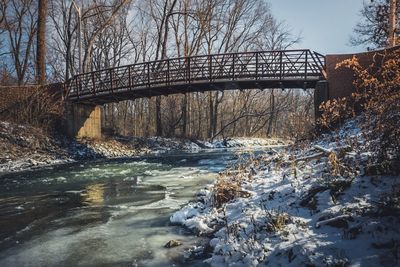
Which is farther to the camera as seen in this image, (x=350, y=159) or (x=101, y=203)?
(x=101, y=203)

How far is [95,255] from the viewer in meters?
5.75

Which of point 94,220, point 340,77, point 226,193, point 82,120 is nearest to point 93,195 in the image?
point 94,220

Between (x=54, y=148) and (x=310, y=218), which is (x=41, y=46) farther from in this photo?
(x=310, y=218)

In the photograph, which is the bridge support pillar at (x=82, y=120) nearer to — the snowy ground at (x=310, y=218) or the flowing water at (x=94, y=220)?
the flowing water at (x=94, y=220)

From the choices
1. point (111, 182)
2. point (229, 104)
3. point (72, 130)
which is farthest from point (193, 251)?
point (229, 104)

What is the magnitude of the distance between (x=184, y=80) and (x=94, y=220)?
17054 millimetres

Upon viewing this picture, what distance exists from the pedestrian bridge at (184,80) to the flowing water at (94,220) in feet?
32.8

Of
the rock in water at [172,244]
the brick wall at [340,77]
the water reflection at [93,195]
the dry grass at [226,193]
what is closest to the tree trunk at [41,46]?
the water reflection at [93,195]

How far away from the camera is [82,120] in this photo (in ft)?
88.1

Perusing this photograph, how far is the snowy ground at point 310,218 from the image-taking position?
4.27m

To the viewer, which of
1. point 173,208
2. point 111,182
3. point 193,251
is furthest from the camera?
point 111,182

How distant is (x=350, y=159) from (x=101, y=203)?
5.84m

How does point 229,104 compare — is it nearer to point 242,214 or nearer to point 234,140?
point 234,140

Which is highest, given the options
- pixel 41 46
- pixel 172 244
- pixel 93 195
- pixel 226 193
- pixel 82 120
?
pixel 41 46
